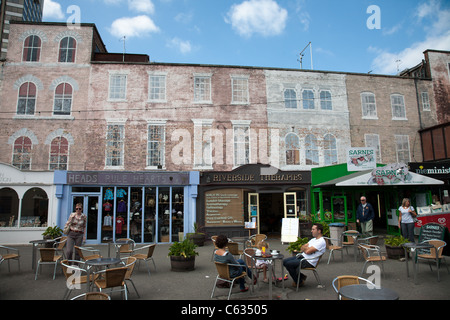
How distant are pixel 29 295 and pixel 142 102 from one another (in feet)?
37.2

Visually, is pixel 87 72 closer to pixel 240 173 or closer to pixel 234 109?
pixel 234 109

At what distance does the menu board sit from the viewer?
15.3 meters

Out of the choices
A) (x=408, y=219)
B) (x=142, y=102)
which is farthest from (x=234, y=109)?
(x=408, y=219)

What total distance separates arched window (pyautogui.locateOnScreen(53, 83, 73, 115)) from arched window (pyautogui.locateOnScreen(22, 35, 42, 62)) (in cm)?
200

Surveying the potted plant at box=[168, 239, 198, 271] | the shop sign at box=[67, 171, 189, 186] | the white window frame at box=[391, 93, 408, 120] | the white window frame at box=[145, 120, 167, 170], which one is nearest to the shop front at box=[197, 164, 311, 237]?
the shop sign at box=[67, 171, 189, 186]

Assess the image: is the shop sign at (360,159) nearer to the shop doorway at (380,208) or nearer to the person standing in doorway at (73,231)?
the shop doorway at (380,208)

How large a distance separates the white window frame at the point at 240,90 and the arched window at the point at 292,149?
3021 millimetres

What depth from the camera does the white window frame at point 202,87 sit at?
650 inches

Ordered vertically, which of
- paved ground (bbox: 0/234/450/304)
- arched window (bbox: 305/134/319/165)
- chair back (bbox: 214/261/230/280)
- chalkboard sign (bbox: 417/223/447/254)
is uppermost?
arched window (bbox: 305/134/319/165)

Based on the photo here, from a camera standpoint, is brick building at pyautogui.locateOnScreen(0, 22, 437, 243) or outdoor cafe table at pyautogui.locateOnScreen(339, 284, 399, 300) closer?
outdoor cafe table at pyautogui.locateOnScreen(339, 284, 399, 300)

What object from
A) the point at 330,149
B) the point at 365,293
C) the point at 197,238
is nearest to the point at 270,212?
the point at 330,149

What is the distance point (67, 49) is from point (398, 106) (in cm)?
1874

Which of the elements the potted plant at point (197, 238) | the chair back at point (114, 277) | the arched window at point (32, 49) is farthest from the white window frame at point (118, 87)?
the chair back at point (114, 277)

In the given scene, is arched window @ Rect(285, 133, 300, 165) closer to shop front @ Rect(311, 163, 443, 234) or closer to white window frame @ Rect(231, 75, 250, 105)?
shop front @ Rect(311, 163, 443, 234)
